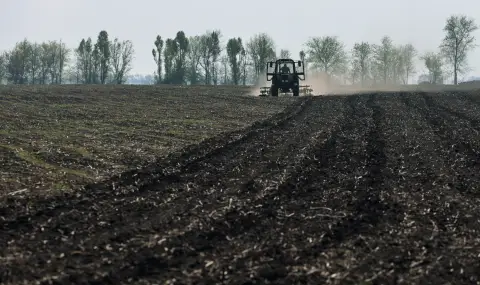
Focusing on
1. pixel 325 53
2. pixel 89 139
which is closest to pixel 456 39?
pixel 325 53

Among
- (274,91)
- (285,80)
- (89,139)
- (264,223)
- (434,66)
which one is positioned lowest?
(264,223)

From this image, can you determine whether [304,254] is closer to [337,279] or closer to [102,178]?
[337,279]

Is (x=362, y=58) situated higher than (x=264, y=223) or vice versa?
(x=362, y=58)

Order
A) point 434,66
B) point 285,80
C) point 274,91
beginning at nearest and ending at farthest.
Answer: point 274,91, point 285,80, point 434,66

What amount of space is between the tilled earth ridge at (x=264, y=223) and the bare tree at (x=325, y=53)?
88185 mm

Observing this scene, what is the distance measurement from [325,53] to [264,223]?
316 feet

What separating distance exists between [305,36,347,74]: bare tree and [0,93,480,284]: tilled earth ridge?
8818 cm

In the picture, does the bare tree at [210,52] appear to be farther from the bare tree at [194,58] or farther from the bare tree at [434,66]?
the bare tree at [434,66]

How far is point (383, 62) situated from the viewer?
377 feet

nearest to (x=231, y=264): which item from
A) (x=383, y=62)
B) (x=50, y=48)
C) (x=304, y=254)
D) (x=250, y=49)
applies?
(x=304, y=254)

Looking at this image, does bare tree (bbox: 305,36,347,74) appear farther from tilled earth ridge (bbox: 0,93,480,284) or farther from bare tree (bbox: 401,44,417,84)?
tilled earth ridge (bbox: 0,93,480,284)

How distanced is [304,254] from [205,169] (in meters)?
6.55

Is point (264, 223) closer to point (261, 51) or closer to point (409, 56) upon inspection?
point (261, 51)

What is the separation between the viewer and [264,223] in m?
8.22
